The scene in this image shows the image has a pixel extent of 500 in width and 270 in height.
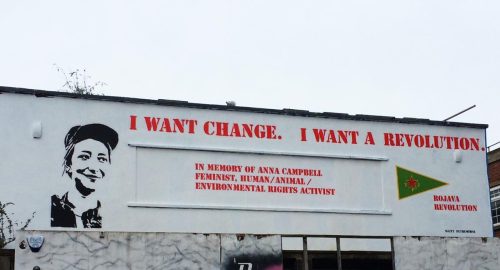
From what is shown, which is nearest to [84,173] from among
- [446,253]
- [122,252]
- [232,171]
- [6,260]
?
[6,260]

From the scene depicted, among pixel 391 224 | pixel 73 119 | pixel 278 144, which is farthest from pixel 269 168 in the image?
pixel 73 119

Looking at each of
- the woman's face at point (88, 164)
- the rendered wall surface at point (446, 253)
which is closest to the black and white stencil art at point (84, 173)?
the woman's face at point (88, 164)

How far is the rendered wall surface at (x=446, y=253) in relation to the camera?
48.3ft

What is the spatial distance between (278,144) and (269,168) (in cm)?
69

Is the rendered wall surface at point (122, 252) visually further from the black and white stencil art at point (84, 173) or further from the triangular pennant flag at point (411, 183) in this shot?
the triangular pennant flag at point (411, 183)

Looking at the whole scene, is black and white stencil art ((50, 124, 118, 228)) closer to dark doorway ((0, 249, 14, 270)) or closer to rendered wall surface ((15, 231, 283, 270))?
dark doorway ((0, 249, 14, 270))

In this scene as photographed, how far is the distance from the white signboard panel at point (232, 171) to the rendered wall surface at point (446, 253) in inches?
112

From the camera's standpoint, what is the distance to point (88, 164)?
16.1 meters

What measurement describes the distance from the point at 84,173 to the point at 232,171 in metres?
3.47

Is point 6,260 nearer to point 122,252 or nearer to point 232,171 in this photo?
point 122,252

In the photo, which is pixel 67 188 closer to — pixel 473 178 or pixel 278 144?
pixel 278 144

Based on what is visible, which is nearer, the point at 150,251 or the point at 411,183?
the point at 150,251

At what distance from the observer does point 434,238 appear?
589 inches

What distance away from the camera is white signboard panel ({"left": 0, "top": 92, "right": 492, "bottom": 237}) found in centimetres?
1580
